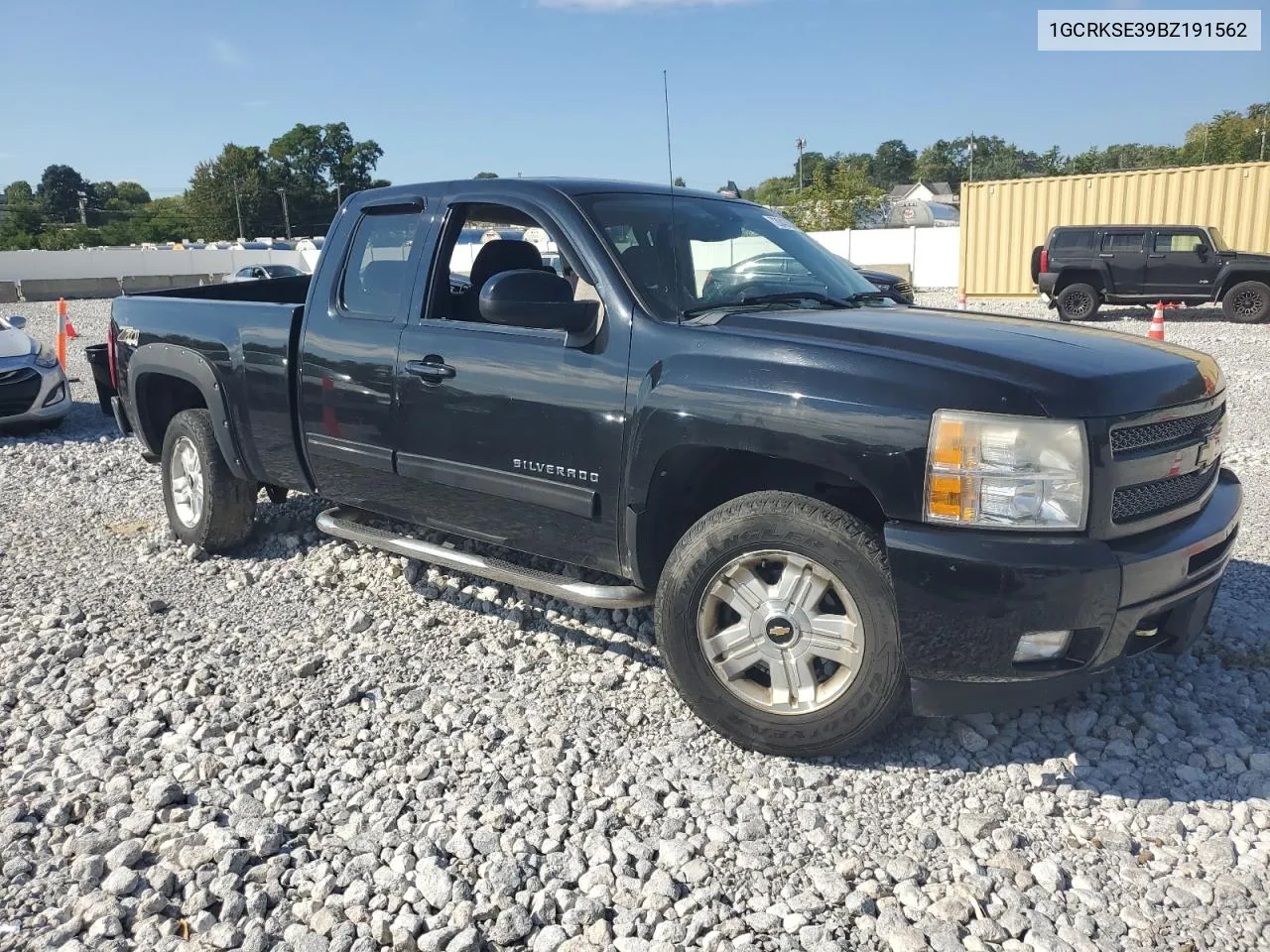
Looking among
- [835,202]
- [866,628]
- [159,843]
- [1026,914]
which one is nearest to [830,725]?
[866,628]

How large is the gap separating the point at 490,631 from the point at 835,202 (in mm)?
45704

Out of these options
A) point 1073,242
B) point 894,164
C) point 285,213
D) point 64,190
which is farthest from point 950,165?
point 1073,242

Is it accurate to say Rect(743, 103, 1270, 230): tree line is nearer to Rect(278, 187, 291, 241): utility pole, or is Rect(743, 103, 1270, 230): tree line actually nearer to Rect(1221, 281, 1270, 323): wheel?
Rect(1221, 281, 1270, 323): wheel

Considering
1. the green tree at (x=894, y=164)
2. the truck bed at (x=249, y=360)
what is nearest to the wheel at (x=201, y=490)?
the truck bed at (x=249, y=360)

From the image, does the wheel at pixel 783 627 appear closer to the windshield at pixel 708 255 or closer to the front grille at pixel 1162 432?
the front grille at pixel 1162 432

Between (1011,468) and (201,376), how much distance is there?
13.1ft

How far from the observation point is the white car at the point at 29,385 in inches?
358

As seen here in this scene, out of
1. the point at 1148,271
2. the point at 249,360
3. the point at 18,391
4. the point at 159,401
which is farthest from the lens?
the point at 1148,271

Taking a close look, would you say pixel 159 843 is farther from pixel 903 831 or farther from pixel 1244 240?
pixel 1244 240

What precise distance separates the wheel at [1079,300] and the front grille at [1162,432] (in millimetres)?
17343

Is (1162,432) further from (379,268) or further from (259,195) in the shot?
(259,195)

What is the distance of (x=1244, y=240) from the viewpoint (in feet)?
72.6

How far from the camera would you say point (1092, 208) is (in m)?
24.3

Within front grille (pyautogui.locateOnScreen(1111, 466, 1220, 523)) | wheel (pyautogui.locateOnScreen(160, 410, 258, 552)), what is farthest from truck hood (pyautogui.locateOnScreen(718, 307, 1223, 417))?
wheel (pyautogui.locateOnScreen(160, 410, 258, 552))
